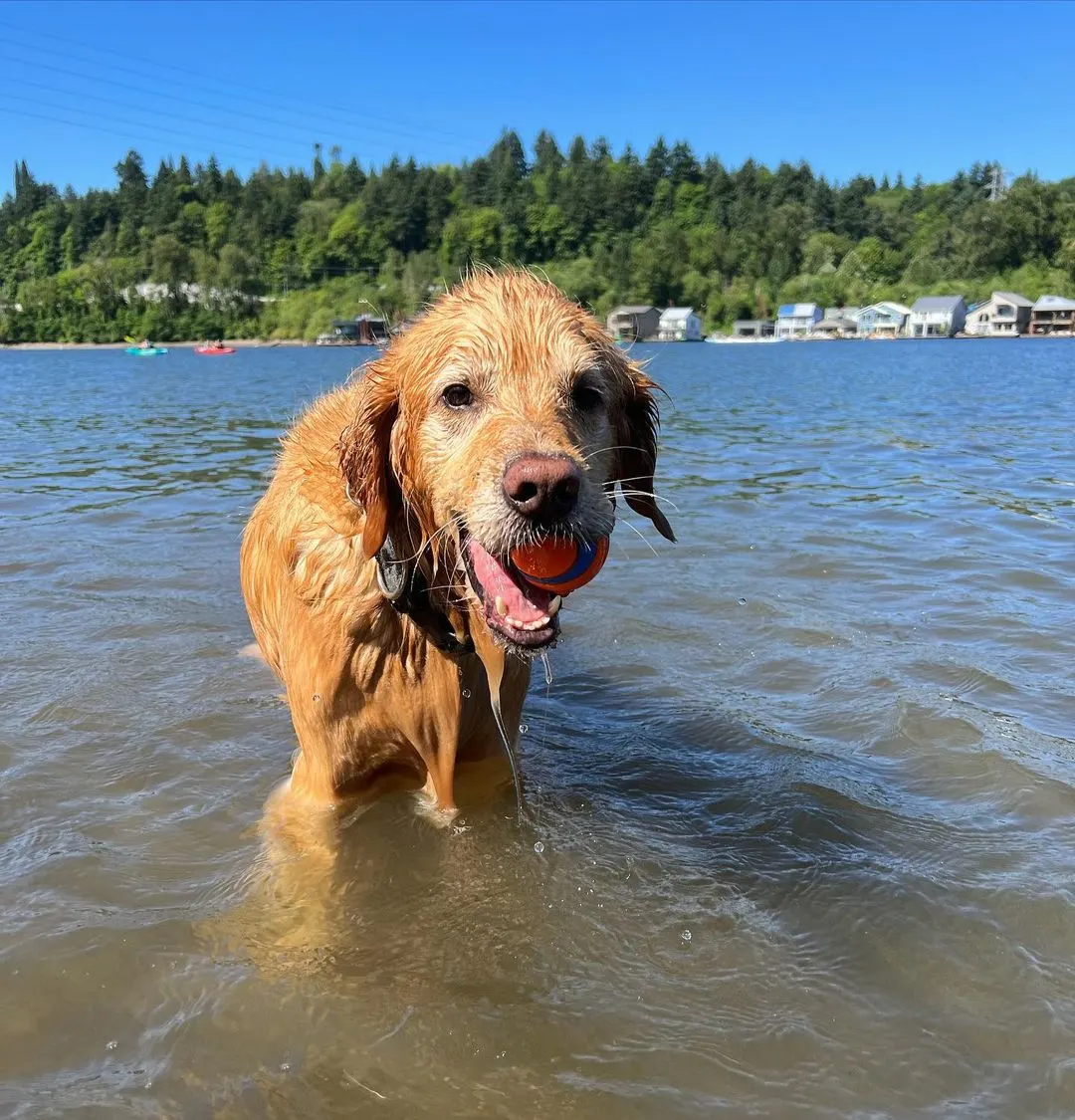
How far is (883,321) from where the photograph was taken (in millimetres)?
137750

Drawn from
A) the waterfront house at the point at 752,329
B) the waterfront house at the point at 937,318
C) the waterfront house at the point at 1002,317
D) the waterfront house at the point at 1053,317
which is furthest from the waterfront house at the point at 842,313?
the waterfront house at the point at 1053,317

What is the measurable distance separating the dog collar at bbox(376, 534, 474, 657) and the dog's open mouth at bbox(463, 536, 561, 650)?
0.44 m

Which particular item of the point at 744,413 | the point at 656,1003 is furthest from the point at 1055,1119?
the point at 744,413

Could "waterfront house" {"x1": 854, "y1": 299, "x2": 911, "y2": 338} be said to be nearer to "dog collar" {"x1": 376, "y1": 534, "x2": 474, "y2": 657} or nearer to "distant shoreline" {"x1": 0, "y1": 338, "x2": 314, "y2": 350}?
"distant shoreline" {"x1": 0, "y1": 338, "x2": 314, "y2": 350}

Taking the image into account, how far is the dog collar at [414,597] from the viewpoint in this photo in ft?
12.0

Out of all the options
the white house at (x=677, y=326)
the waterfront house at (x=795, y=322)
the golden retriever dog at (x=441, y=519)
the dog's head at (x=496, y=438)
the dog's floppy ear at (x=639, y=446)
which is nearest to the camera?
the dog's head at (x=496, y=438)

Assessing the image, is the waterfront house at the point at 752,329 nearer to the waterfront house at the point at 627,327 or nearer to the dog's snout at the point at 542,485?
the waterfront house at the point at 627,327

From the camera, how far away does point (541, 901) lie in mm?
3891

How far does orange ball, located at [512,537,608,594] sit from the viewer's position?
123 inches

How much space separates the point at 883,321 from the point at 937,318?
792 cm

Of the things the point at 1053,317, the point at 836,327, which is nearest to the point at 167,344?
the point at 836,327

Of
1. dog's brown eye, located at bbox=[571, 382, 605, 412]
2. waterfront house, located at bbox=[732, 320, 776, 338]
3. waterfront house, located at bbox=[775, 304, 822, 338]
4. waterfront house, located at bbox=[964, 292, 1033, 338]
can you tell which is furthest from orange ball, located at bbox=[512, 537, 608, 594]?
waterfront house, located at bbox=[775, 304, 822, 338]

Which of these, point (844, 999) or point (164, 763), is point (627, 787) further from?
point (164, 763)

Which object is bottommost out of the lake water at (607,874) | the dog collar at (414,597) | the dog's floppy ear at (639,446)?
the lake water at (607,874)
